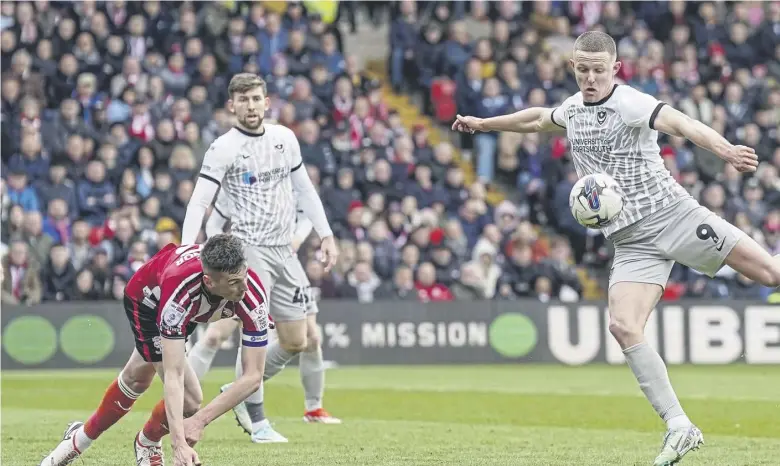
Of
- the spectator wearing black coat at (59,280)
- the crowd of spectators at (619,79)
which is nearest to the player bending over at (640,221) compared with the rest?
the spectator wearing black coat at (59,280)

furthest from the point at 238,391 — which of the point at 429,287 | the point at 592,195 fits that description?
the point at 429,287

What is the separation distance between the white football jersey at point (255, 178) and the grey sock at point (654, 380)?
3.42 meters

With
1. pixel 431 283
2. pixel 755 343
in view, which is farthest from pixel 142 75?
pixel 755 343

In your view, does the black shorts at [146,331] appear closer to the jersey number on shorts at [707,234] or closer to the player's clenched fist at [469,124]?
the player's clenched fist at [469,124]

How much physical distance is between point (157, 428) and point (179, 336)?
83 cm

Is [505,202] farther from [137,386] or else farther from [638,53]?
[137,386]

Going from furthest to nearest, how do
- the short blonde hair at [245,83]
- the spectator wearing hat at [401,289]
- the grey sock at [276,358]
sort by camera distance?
the spectator wearing hat at [401,289] → the grey sock at [276,358] → the short blonde hair at [245,83]

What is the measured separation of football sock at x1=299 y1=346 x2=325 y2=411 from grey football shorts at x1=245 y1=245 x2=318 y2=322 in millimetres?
1031

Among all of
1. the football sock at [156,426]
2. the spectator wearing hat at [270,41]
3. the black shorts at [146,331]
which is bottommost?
the football sock at [156,426]

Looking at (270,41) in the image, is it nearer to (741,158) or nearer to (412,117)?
(412,117)

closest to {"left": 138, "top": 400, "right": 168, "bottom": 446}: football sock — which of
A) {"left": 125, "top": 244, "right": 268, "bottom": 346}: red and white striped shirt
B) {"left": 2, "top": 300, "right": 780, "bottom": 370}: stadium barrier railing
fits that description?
{"left": 125, "top": 244, "right": 268, "bottom": 346}: red and white striped shirt

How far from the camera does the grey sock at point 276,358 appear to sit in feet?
36.0

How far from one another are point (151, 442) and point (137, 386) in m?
0.36

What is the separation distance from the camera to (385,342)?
770 inches
